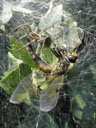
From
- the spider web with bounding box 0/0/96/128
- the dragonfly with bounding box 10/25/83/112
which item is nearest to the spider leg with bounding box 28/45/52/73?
the dragonfly with bounding box 10/25/83/112

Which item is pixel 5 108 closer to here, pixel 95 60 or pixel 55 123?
pixel 55 123

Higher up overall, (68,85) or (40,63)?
(40,63)

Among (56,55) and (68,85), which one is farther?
(68,85)

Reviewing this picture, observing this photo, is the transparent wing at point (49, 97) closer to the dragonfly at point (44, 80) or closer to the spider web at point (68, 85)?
the dragonfly at point (44, 80)

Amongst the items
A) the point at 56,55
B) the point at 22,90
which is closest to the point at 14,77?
the point at 22,90

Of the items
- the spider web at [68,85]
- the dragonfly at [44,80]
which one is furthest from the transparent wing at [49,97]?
the spider web at [68,85]

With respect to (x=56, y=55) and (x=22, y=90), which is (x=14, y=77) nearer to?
(x=22, y=90)
